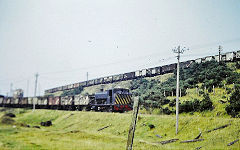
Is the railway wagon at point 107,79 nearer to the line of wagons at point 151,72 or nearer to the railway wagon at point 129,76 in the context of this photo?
the line of wagons at point 151,72

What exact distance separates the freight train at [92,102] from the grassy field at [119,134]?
3.32 m

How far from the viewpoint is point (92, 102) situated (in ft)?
125

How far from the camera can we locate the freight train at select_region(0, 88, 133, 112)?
30.8 m

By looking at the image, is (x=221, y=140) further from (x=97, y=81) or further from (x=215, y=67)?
(x=97, y=81)

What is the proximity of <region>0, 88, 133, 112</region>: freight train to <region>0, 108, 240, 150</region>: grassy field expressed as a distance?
3.32 metres

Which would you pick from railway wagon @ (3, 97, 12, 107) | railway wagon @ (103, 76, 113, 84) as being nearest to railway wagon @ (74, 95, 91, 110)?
railway wagon @ (103, 76, 113, 84)

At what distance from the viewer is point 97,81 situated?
7062 centimetres

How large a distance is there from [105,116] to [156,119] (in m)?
8.19

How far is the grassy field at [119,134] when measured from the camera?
1384cm

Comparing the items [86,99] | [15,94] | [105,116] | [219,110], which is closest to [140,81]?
[86,99]

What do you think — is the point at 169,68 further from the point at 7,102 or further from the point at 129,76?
the point at 7,102

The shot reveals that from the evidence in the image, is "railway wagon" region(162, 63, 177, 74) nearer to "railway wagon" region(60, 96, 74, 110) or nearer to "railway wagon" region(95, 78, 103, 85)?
"railway wagon" region(60, 96, 74, 110)

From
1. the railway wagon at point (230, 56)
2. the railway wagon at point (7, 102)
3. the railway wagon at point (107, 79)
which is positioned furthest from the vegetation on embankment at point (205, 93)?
the railway wagon at point (7, 102)

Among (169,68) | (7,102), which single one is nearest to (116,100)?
(169,68)
